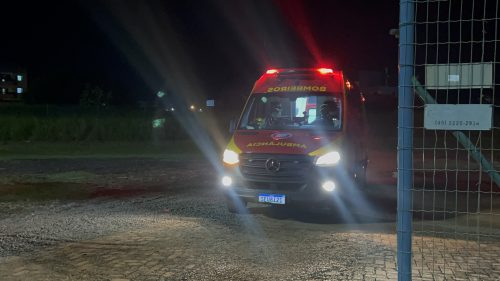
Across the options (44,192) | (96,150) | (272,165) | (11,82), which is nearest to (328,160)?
(272,165)

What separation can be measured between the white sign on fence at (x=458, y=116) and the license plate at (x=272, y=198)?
4.95 m

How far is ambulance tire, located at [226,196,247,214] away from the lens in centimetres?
899

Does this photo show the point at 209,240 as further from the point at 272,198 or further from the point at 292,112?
the point at 292,112

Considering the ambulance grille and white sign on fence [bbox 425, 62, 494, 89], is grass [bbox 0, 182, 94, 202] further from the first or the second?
white sign on fence [bbox 425, 62, 494, 89]

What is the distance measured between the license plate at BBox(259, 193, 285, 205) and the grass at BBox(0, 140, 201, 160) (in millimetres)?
11820

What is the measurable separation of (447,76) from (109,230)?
5.69m

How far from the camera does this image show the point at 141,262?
629 cm

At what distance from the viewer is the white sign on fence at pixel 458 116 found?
351 centimetres

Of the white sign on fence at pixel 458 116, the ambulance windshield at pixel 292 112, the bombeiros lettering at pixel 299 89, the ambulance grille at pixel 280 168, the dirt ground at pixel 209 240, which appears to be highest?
the bombeiros lettering at pixel 299 89

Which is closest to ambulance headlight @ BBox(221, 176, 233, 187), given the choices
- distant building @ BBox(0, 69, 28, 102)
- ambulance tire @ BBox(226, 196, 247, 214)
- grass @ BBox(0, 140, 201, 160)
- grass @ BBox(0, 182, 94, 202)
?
ambulance tire @ BBox(226, 196, 247, 214)

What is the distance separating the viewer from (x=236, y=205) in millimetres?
9148

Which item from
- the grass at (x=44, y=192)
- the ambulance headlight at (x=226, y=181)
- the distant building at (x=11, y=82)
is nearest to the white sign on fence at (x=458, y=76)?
the ambulance headlight at (x=226, y=181)

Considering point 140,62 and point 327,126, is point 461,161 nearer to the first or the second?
point 327,126

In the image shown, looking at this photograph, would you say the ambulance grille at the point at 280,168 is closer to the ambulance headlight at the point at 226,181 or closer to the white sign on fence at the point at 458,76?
the ambulance headlight at the point at 226,181
